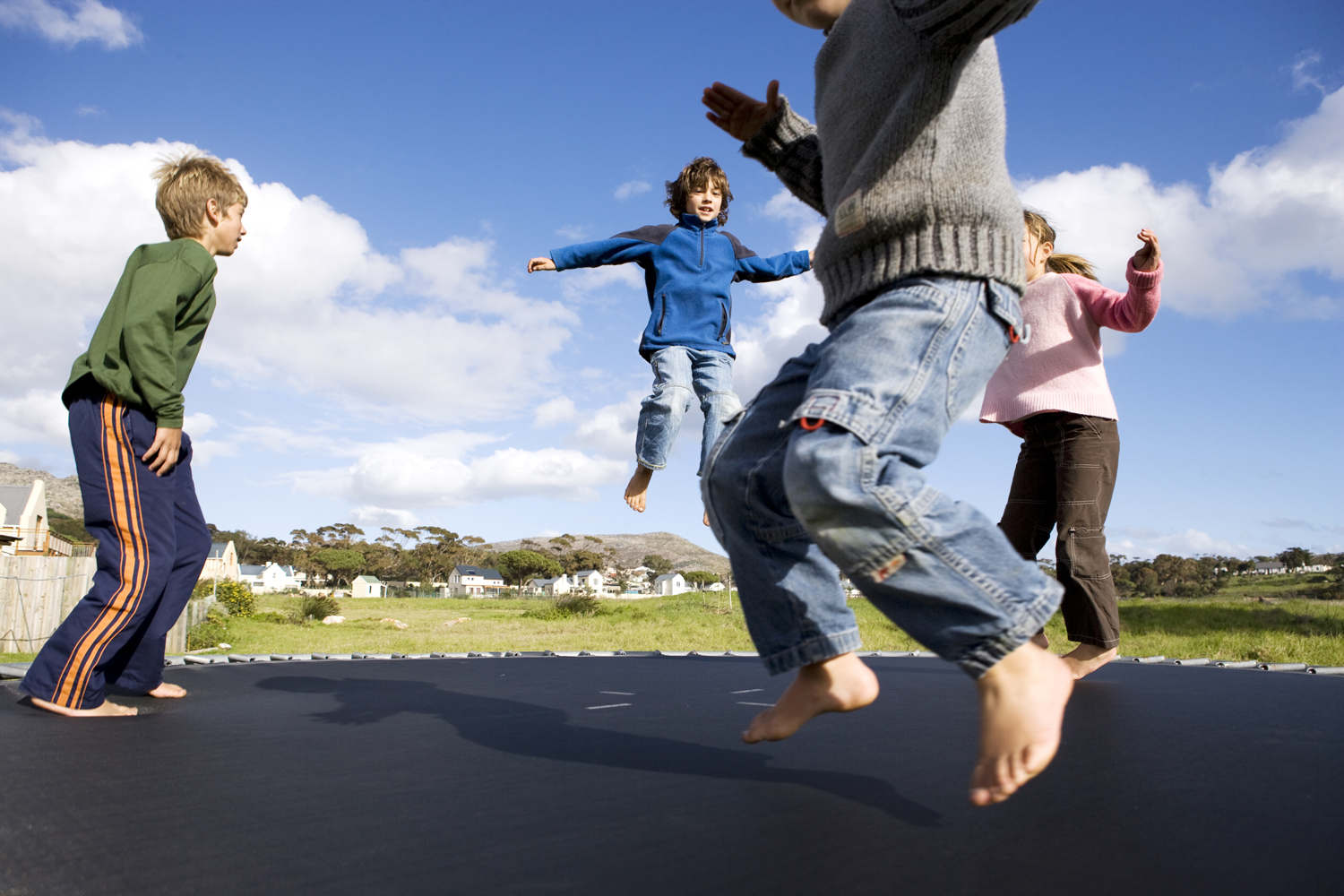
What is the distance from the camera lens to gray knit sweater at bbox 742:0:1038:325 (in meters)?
0.87

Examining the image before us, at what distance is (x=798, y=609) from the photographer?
0.98 metres

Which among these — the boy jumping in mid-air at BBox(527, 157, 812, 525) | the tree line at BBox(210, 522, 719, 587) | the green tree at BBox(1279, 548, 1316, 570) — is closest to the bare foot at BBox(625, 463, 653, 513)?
the boy jumping in mid-air at BBox(527, 157, 812, 525)

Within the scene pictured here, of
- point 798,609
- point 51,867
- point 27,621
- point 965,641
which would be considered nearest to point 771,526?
point 798,609

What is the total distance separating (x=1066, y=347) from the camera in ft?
6.68

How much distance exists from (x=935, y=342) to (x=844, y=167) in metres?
0.29

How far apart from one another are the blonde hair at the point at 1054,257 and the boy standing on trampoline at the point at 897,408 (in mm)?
1252

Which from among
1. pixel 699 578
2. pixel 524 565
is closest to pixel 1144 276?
pixel 524 565

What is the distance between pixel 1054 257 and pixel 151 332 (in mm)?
2134

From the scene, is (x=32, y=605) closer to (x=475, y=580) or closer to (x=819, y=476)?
(x=819, y=476)

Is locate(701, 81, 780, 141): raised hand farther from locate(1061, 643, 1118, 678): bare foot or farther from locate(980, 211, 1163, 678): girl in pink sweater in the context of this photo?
locate(1061, 643, 1118, 678): bare foot

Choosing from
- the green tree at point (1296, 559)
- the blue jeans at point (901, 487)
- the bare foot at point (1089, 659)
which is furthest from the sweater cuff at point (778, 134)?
the green tree at point (1296, 559)

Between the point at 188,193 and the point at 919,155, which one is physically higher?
the point at 188,193

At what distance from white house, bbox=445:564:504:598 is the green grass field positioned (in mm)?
34004

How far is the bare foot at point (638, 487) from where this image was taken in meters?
2.51
